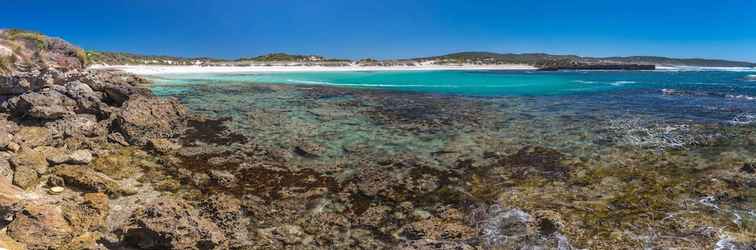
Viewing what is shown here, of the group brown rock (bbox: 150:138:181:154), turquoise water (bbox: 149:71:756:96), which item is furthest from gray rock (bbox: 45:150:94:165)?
turquoise water (bbox: 149:71:756:96)

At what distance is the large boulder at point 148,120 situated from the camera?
1124 centimetres

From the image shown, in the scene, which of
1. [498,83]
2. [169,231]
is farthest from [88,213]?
[498,83]

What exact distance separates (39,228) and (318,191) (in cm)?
420

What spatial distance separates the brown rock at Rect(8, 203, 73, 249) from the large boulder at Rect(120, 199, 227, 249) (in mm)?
854

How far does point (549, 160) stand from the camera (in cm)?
977

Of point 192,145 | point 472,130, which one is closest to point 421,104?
point 472,130

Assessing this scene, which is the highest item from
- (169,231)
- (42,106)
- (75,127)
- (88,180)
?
(42,106)

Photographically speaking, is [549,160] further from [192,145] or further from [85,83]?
[85,83]

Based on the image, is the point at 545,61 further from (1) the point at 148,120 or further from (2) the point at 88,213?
(2) the point at 88,213

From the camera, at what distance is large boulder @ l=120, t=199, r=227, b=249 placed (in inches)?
221

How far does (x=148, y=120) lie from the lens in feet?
40.2

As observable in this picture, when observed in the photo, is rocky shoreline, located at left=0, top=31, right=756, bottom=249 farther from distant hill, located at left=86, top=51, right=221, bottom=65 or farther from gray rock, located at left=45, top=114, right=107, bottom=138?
distant hill, located at left=86, top=51, right=221, bottom=65

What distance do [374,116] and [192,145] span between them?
25.2ft

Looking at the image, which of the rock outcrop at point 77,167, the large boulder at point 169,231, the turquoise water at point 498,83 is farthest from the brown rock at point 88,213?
the turquoise water at point 498,83
